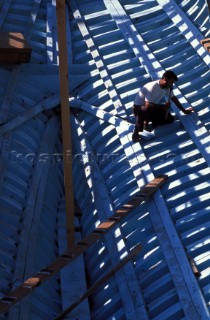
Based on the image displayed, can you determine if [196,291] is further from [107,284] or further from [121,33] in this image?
[121,33]

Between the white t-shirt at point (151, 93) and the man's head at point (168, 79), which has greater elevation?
the white t-shirt at point (151, 93)

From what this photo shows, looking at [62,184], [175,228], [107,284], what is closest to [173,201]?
[175,228]

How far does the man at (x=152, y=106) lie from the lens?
616 inches

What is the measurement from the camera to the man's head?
1525 cm

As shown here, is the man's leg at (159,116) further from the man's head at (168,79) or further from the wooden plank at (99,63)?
the wooden plank at (99,63)

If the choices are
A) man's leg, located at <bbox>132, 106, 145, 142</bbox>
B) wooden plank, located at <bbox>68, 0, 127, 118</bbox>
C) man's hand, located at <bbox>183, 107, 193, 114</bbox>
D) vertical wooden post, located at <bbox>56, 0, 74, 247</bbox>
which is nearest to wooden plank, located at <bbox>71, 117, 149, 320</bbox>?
vertical wooden post, located at <bbox>56, 0, 74, 247</bbox>

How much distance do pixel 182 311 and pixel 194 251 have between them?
1070mm

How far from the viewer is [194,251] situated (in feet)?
45.5

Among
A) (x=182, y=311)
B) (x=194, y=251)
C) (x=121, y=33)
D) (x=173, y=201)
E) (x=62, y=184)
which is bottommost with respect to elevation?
(x=182, y=311)

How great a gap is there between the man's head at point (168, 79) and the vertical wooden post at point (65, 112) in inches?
71.5

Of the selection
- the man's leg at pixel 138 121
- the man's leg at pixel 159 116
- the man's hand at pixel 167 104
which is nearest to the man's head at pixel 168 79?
the man's hand at pixel 167 104

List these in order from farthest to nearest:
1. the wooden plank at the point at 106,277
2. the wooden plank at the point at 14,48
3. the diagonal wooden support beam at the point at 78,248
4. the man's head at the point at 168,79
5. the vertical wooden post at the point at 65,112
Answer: the wooden plank at the point at 14,48 < the man's head at the point at 168,79 < the vertical wooden post at the point at 65,112 < the wooden plank at the point at 106,277 < the diagonal wooden support beam at the point at 78,248

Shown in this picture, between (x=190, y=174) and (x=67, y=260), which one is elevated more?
(x=190, y=174)

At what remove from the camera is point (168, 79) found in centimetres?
1529
